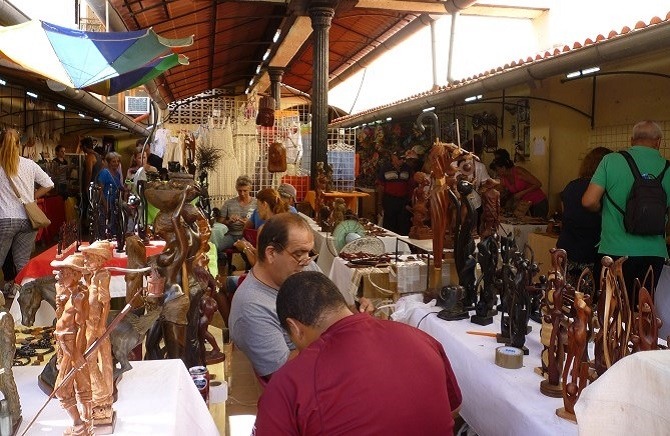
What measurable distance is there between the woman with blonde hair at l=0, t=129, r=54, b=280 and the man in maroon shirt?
14.5 ft

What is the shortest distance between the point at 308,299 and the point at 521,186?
6.69 m

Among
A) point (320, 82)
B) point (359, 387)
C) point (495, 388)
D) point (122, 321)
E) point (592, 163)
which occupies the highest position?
point (320, 82)

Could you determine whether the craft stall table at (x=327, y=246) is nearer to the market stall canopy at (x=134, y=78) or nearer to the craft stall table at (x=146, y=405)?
the market stall canopy at (x=134, y=78)

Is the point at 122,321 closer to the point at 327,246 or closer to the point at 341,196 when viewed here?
the point at 327,246

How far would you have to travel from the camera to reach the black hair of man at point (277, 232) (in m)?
2.66

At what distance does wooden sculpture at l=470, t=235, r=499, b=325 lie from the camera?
10.5 feet

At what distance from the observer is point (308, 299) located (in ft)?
6.14

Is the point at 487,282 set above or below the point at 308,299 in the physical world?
below

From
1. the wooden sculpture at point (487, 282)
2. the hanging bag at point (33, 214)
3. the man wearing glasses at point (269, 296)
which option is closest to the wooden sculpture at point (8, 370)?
the man wearing glasses at point (269, 296)

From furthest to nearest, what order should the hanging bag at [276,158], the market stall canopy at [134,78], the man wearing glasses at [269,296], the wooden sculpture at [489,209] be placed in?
the hanging bag at [276,158] < the market stall canopy at [134,78] < the wooden sculpture at [489,209] < the man wearing glasses at [269,296]

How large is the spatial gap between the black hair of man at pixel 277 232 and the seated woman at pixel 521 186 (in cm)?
583

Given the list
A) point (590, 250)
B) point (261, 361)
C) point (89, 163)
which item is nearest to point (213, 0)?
point (89, 163)

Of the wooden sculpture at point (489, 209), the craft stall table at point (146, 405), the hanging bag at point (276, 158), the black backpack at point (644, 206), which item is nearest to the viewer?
the craft stall table at point (146, 405)

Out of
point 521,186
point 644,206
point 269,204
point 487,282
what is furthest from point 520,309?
point 521,186
